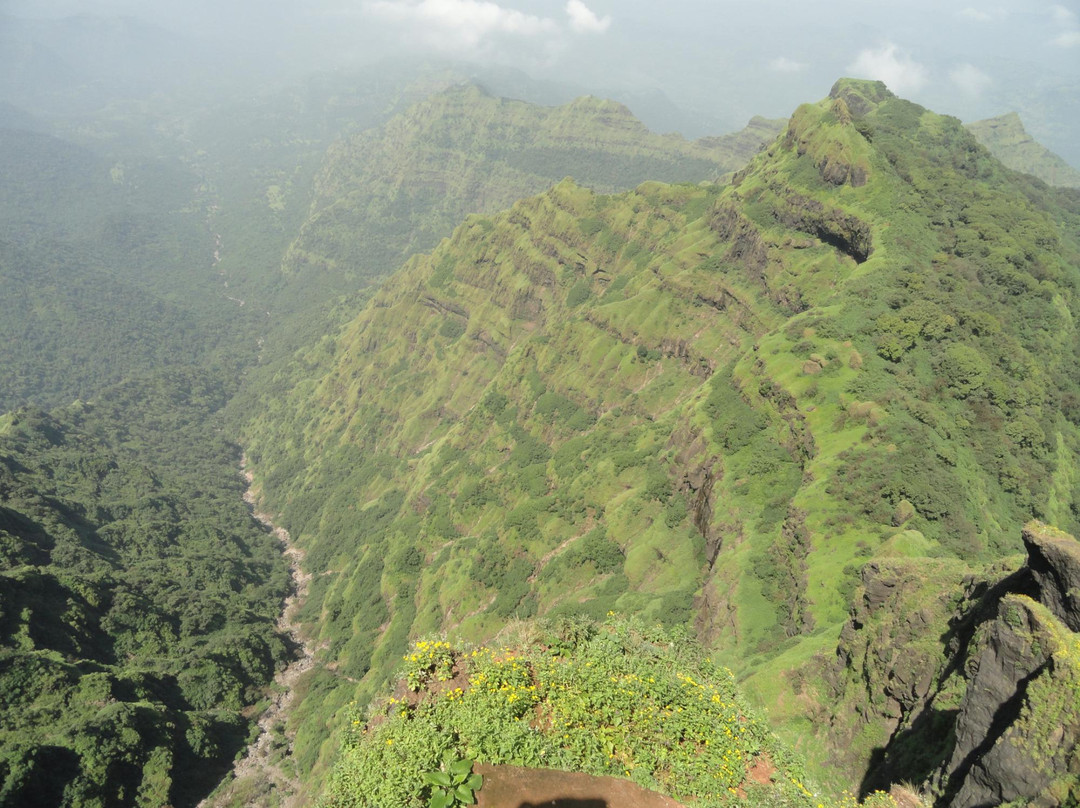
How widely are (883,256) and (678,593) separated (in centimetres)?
6190

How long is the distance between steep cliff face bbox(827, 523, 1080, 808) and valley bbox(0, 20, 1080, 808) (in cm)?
15

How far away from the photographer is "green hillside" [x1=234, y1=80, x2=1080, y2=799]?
54375 mm

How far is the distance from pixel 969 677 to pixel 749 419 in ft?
165

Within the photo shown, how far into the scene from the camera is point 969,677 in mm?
25000

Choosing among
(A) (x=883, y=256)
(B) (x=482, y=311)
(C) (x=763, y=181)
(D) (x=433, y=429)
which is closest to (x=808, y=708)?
(A) (x=883, y=256)

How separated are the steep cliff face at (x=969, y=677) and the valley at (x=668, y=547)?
15cm

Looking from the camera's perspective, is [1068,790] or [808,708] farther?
[808,708]

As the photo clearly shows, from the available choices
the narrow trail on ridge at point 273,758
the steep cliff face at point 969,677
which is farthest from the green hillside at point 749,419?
the steep cliff face at point 969,677

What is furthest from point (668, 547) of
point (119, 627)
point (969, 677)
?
point (119, 627)

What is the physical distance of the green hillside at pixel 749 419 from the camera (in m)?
54.4

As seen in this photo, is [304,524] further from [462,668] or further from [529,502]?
[462,668]

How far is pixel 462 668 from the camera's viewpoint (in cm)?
1906

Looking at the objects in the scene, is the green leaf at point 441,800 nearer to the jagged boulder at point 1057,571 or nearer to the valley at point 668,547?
the valley at point 668,547

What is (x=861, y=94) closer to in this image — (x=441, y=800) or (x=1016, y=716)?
(x=1016, y=716)
